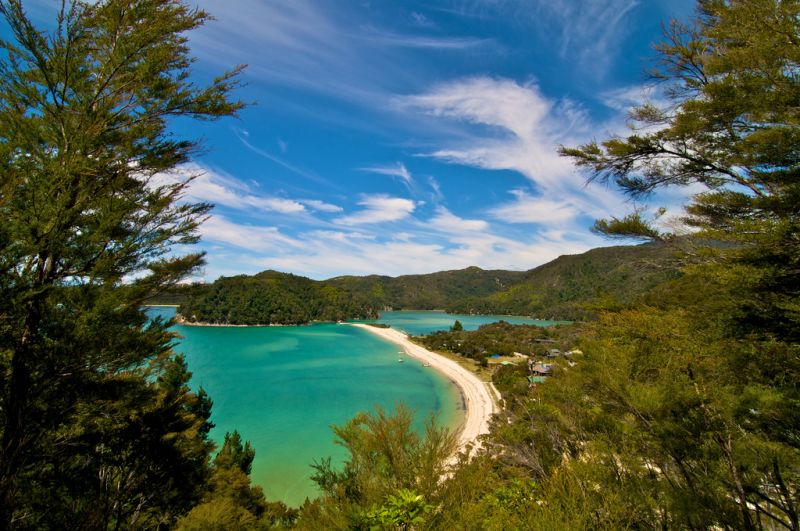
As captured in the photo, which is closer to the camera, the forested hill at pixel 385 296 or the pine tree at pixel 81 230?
the pine tree at pixel 81 230

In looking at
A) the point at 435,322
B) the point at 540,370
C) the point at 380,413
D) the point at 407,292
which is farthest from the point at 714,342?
the point at 407,292

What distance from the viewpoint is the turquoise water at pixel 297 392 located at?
61.7 feet

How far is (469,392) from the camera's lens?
100 ft

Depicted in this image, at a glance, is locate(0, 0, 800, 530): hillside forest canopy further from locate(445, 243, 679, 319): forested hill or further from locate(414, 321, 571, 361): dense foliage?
locate(445, 243, 679, 319): forested hill

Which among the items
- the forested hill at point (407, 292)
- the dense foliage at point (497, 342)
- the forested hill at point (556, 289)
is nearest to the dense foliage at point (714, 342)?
the dense foliage at point (497, 342)

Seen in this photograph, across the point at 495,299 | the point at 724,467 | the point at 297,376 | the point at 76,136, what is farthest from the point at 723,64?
the point at 495,299

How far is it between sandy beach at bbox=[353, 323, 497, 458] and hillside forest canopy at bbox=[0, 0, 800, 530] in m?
3.57

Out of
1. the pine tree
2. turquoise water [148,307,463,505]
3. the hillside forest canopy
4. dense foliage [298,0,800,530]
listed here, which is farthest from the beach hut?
the pine tree

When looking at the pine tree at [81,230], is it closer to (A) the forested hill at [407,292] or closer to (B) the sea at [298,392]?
(B) the sea at [298,392]

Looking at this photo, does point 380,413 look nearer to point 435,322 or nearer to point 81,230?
point 81,230

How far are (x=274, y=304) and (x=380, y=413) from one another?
3813 inches

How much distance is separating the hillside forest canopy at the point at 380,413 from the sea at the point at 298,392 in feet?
3.43

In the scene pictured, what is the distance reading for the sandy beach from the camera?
20.7 meters

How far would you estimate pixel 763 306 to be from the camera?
327cm
